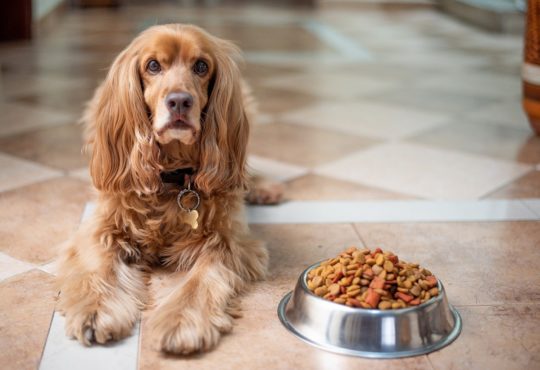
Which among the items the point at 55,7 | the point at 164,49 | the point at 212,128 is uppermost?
the point at 164,49

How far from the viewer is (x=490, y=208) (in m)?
3.63

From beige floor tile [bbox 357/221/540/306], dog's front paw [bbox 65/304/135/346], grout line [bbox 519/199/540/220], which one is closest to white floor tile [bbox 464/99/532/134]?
grout line [bbox 519/199/540/220]

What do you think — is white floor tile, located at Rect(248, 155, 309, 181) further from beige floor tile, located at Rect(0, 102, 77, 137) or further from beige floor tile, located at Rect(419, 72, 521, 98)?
beige floor tile, located at Rect(419, 72, 521, 98)

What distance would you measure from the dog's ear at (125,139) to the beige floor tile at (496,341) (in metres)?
1.18

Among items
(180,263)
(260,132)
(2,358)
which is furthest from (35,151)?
(2,358)

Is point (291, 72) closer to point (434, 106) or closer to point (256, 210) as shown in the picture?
point (434, 106)

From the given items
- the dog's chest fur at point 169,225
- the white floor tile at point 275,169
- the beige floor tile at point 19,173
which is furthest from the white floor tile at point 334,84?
the dog's chest fur at point 169,225

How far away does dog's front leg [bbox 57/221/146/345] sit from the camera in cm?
224

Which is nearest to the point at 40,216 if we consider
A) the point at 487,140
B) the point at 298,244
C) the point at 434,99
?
the point at 298,244

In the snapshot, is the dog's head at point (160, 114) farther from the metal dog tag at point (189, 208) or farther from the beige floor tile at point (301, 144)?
the beige floor tile at point (301, 144)

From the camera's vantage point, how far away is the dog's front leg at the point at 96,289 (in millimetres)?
2240

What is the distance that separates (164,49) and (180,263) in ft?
2.62

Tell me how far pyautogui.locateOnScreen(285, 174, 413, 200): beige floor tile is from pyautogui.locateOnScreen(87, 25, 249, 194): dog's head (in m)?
1.12

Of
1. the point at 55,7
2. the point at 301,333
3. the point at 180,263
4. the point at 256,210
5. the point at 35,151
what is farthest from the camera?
the point at 55,7
